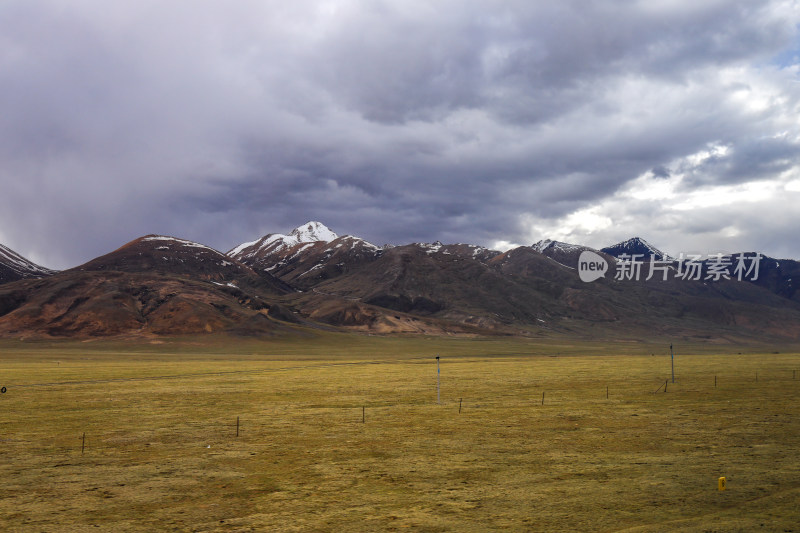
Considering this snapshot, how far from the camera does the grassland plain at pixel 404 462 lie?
15.3 metres

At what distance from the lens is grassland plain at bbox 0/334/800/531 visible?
603 inches

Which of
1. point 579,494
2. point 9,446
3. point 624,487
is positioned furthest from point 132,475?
point 624,487

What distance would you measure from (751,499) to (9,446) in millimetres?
28608

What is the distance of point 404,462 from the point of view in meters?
21.8

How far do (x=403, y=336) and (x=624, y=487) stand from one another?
182645 mm

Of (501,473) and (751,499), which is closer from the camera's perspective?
(751,499)

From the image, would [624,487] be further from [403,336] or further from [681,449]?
[403,336]

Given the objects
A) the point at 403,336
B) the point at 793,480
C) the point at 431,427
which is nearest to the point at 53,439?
the point at 431,427

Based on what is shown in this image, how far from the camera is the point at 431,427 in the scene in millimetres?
29656

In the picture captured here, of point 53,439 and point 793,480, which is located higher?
point 793,480

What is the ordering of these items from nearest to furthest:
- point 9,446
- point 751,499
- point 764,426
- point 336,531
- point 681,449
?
point 336,531 → point 751,499 → point 681,449 → point 9,446 → point 764,426

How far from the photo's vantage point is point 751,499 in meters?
16.2

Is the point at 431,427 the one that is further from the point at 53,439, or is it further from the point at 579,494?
the point at 53,439

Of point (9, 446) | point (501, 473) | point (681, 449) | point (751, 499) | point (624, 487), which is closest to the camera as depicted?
point (751, 499)
